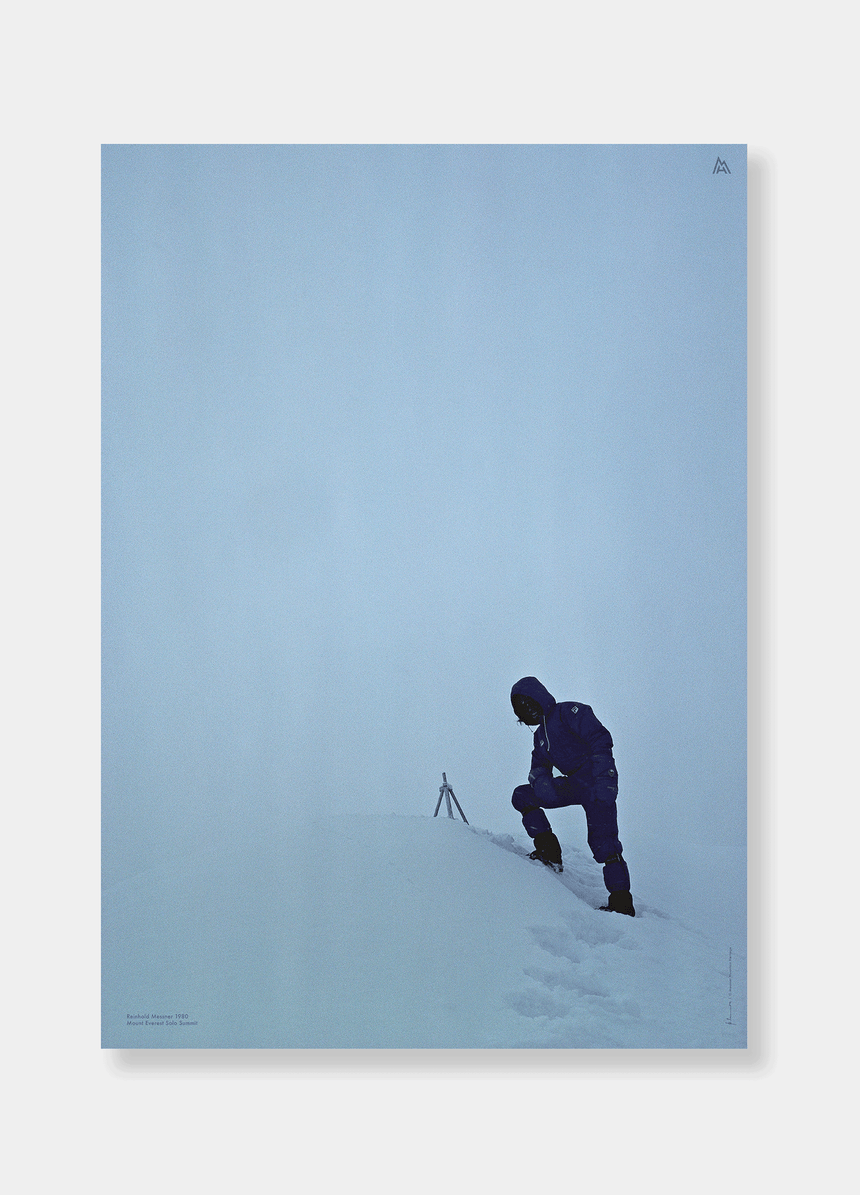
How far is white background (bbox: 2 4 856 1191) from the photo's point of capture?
2.20 m

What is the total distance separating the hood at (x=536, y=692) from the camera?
2.27 meters

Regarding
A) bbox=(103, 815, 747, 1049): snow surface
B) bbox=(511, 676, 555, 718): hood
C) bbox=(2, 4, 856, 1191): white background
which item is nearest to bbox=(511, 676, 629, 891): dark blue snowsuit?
bbox=(511, 676, 555, 718): hood

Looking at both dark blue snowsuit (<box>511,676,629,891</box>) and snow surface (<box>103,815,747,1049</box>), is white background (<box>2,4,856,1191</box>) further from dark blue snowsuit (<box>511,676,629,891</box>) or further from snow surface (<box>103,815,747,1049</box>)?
dark blue snowsuit (<box>511,676,629,891</box>)

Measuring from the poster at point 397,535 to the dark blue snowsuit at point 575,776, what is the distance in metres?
0.04

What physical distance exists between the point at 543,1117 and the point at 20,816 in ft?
5.15

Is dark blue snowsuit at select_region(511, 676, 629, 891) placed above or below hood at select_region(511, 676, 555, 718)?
below

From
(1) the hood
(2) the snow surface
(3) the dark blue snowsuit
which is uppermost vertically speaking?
(1) the hood

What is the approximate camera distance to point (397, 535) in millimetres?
2279

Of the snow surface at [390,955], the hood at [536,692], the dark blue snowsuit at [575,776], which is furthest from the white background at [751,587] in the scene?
the hood at [536,692]

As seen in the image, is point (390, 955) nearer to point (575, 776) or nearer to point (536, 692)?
point (575, 776)

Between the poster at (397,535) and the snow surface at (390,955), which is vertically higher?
the poster at (397,535)

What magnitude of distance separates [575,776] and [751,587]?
693 mm

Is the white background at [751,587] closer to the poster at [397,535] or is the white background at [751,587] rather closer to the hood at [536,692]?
the poster at [397,535]

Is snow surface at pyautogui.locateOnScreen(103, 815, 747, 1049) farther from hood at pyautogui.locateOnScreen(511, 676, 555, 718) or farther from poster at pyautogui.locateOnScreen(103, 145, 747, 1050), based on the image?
hood at pyautogui.locateOnScreen(511, 676, 555, 718)
